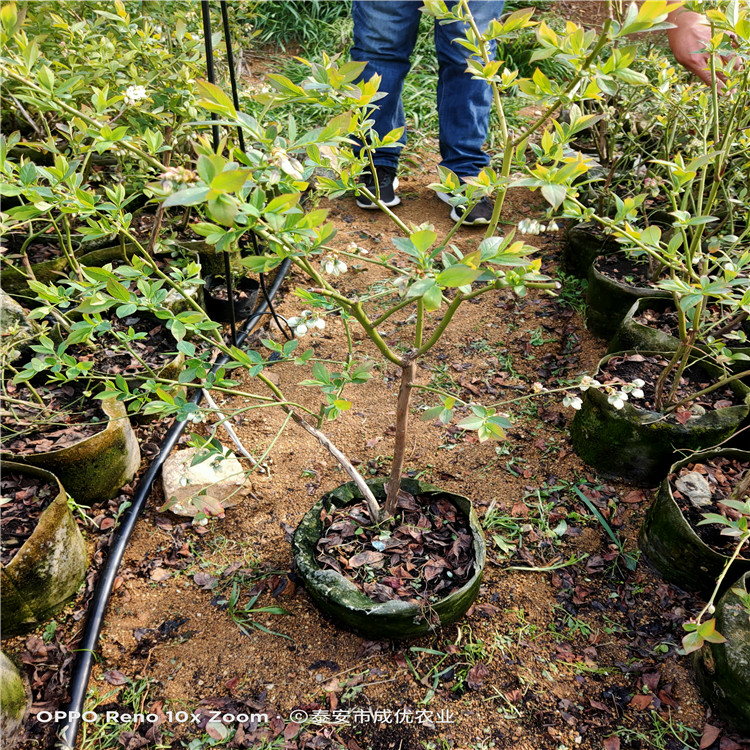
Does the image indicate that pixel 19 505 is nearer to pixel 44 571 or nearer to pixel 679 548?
pixel 44 571

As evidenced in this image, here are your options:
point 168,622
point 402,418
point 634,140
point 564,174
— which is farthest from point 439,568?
point 634,140

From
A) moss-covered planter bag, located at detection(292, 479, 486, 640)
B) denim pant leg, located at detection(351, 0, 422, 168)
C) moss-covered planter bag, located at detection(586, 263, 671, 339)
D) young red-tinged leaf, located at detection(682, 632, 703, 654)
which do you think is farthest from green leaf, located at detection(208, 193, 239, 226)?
denim pant leg, located at detection(351, 0, 422, 168)

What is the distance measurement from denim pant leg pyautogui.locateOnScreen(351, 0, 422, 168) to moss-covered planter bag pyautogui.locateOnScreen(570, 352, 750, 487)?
1890 millimetres

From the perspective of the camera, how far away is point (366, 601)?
1.50m

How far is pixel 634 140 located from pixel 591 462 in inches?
60.6

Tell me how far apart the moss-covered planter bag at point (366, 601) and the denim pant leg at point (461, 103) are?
2.33 meters

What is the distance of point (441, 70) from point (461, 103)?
25cm

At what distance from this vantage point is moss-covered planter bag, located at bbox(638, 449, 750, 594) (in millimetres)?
1656

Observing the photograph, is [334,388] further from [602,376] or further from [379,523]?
[602,376]

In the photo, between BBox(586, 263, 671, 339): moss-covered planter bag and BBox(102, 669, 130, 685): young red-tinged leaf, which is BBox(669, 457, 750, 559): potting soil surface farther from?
BBox(102, 669, 130, 685): young red-tinged leaf

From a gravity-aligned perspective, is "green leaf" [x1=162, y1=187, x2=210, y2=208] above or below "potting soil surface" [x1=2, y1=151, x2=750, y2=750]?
above

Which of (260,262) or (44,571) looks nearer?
(260,262)

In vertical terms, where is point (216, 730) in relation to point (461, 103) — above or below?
below

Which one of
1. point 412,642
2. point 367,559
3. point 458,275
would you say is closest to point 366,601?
point 367,559
